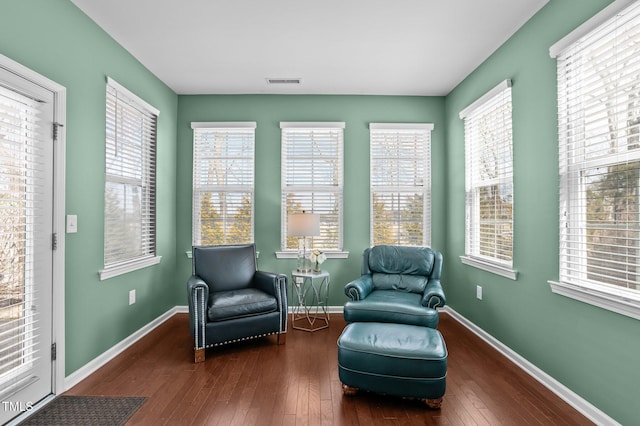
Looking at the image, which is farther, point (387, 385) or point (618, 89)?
point (387, 385)

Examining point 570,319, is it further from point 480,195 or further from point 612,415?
point 480,195

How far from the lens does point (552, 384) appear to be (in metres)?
2.37

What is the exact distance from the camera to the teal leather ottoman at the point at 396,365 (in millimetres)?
2078

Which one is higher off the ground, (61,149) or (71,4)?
(71,4)

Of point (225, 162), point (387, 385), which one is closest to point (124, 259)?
point (225, 162)

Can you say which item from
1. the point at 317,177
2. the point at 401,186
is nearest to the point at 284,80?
the point at 317,177

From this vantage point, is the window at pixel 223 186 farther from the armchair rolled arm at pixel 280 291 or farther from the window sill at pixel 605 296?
the window sill at pixel 605 296

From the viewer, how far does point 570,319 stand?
2.26m

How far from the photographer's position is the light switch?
2.41 meters

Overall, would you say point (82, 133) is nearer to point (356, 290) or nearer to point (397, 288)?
point (356, 290)

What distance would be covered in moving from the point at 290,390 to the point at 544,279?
2036mm

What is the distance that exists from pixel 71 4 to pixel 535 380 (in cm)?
440

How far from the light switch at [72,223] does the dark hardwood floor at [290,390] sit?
44.3 inches

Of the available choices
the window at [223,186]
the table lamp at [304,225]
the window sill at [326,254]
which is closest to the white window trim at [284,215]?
the window sill at [326,254]
